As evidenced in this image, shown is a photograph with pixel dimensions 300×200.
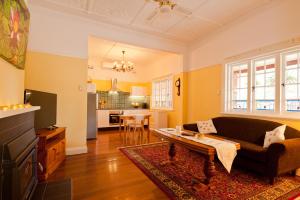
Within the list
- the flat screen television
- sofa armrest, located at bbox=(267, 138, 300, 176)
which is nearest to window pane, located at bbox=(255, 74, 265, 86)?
sofa armrest, located at bbox=(267, 138, 300, 176)

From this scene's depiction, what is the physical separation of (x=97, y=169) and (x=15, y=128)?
1.52m

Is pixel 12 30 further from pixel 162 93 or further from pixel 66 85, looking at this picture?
pixel 162 93

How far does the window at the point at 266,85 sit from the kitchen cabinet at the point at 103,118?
4422 mm

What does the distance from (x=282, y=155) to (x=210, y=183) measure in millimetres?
1061

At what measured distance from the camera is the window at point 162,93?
594 centimetres

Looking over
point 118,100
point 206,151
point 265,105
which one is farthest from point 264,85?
point 118,100

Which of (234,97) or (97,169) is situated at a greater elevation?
(234,97)

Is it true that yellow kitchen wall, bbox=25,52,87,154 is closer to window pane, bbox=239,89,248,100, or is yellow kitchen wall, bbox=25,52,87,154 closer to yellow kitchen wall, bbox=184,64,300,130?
yellow kitchen wall, bbox=184,64,300,130

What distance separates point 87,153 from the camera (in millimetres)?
3447

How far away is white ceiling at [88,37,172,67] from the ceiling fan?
1710mm

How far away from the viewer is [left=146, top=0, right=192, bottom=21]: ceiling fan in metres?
2.75

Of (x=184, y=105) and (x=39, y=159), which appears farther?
(x=184, y=105)

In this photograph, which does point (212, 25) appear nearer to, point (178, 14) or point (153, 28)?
point (178, 14)

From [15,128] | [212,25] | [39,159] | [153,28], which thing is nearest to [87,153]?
[39,159]
